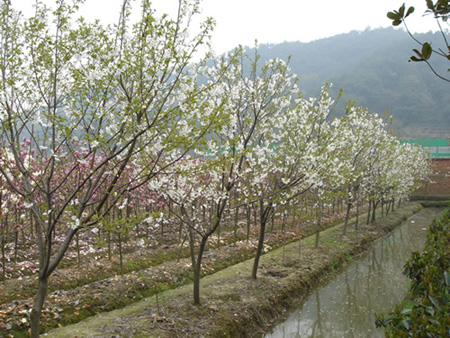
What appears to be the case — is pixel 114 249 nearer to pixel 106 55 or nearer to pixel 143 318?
pixel 143 318

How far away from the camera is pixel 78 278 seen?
9.77 meters

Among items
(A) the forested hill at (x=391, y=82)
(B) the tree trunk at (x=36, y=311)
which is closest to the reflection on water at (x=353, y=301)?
(B) the tree trunk at (x=36, y=311)

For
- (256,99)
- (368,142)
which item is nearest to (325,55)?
(368,142)

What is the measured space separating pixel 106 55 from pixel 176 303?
5748mm

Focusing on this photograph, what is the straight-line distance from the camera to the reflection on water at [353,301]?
8172 millimetres

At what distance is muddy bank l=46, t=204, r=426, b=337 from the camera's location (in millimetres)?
6785

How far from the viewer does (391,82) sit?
92.6 m

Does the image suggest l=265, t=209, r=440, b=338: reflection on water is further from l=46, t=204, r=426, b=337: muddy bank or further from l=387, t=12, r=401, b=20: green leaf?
l=387, t=12, r=401, b=20: green leaf

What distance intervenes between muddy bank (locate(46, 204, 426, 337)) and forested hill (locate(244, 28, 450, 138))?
6079 cm

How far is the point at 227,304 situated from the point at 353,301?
4.14 metres

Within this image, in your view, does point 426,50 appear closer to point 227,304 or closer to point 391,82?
point 227,304

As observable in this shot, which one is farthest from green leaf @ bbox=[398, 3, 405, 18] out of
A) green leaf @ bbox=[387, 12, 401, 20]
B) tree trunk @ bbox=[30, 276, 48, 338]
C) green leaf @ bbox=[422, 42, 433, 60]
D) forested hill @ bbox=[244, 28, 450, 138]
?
forested hill @ bbox=[244, 28, 450, 138]

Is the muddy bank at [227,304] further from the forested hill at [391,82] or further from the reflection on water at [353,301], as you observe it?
the forested hill at [391,82]

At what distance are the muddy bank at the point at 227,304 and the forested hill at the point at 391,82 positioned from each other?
60.8 m
